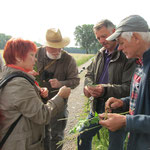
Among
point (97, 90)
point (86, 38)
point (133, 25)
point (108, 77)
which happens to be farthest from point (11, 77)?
point (86, 38)

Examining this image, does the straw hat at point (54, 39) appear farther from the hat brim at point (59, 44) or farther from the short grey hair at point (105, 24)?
the short grey hair at point (105, 24)

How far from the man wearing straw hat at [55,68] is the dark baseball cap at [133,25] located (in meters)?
1.42

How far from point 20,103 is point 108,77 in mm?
1569

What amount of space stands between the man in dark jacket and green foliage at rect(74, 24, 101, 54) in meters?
72.4

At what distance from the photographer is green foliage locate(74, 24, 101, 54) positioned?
74.7 meters

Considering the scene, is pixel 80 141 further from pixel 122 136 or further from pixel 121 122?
pixel 121 122

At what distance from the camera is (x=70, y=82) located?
10.5 ft

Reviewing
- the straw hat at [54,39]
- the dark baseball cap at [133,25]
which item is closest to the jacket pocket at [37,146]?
the dark baseball cap at [133,25]

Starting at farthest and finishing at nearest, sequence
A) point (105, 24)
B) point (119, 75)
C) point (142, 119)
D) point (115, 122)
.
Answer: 1. point (105, 24)
2. point (119, 75)
3. point (115, 122)
4. point (142, 119)

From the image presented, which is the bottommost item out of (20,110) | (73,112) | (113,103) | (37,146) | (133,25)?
(73,112)

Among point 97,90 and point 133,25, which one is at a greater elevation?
point 133,25

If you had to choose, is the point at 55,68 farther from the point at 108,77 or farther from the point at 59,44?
the point at 108,77

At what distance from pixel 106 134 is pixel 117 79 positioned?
1274mm

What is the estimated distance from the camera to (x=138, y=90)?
5.65ft
